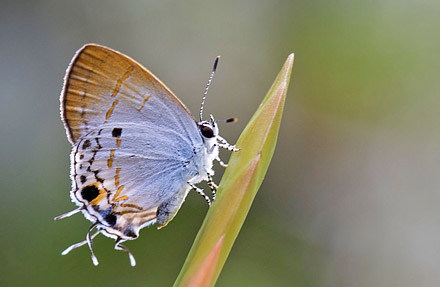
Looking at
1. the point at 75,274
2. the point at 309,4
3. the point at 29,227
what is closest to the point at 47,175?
the point at 29,227

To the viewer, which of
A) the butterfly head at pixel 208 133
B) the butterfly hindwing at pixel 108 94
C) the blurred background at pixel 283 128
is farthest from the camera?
the blurred background at pixel 283 128

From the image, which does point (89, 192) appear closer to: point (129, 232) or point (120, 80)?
point (129, 232)

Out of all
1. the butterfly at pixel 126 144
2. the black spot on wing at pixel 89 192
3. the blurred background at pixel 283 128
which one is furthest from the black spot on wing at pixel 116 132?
the blurred background at pixel 283 128

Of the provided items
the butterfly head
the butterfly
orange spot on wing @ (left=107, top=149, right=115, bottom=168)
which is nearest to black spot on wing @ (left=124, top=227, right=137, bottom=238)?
the butterfly

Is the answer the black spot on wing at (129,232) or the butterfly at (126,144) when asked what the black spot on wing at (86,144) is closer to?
the butterfly at (126,144)

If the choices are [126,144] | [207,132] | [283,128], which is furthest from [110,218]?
[283,128]

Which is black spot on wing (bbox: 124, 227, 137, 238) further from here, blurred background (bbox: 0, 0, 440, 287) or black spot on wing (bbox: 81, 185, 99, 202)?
blurred background (bbox: 0, 0, 440, 287)
